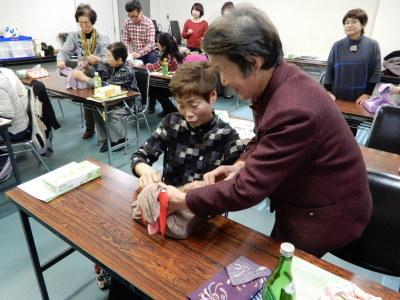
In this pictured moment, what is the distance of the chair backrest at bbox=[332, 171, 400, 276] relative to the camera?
1.16m

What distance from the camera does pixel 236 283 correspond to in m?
0.83

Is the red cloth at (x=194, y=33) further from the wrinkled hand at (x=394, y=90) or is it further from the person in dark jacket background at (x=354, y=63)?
the wrinkled hand at (x=394, y=90)

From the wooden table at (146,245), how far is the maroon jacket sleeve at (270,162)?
0.18 m

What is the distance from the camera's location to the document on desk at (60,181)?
126cm

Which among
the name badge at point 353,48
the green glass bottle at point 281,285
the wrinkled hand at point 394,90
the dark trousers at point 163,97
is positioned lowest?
the dark trousers at point 163,97

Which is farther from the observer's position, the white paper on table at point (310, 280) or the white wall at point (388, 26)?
the white wall at point (388, 26)

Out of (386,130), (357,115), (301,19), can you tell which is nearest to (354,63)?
(357,115)

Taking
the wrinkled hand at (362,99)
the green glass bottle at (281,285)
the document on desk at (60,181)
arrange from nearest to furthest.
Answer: the green glass bottle at (281,285)
the document on desk at (60,181)
the wrinkled hand at (362,99)

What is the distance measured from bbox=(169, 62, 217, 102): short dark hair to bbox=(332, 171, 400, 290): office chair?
2.38ft

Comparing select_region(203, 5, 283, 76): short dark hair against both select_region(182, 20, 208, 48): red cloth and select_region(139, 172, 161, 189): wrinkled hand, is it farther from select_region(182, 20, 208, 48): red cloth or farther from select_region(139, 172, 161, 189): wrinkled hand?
select_region(182, 20, 208, 48): red cloth

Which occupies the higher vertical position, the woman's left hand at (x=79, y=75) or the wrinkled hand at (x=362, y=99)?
the woman's left hand at (x=79, y=75)

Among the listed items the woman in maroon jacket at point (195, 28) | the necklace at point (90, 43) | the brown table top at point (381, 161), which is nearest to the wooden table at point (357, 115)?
the brown table top at point (381, 161)

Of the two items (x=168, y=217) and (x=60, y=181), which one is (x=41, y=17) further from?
(x=168, y=217)

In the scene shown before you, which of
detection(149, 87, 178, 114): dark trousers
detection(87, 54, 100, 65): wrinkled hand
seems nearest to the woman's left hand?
detection(87, 54, 100, 65): wrinkled hand
